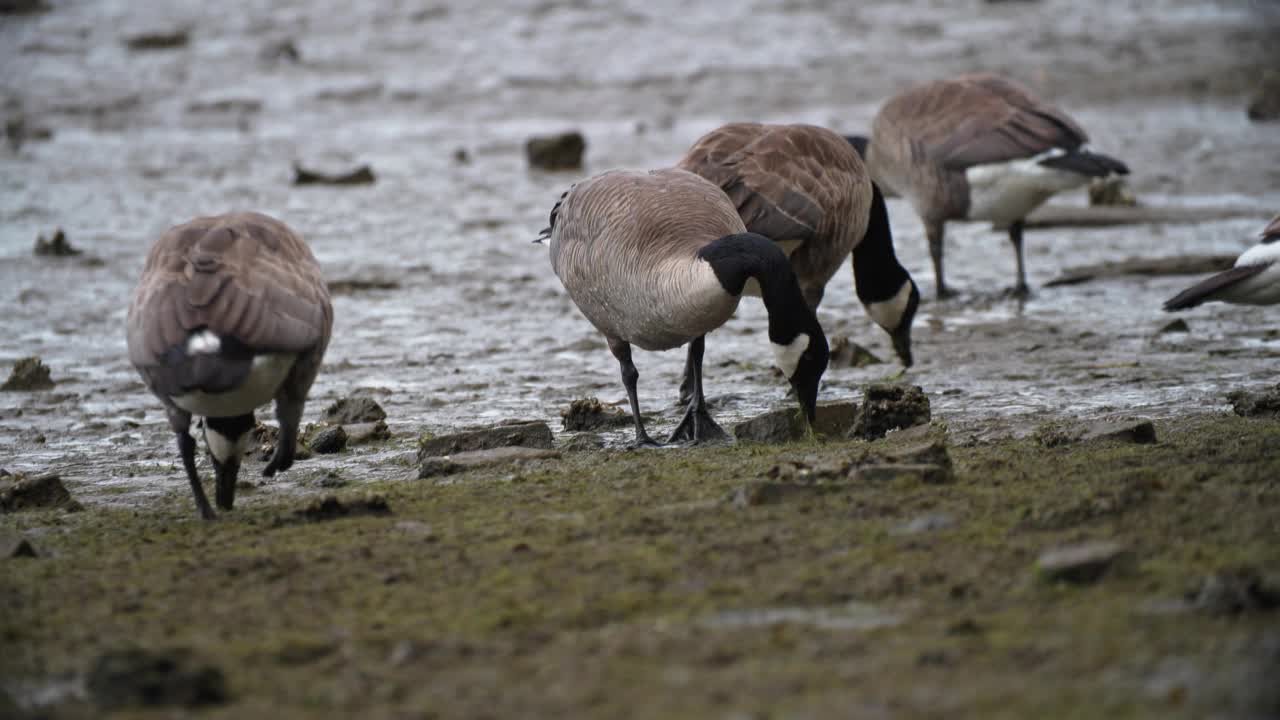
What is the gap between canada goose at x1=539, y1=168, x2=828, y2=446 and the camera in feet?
19.6

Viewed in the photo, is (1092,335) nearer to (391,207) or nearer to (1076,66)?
(391,207)

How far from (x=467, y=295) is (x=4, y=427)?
3781 mm

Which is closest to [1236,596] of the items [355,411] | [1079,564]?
[1079,564]

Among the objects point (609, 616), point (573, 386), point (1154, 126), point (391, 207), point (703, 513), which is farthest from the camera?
point (1154, 126)

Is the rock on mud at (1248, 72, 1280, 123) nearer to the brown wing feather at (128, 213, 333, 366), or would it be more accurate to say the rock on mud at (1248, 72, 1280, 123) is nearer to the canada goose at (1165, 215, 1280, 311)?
the canada goose at (1165, 215, 1280, 311)

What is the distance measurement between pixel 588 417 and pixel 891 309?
A: 2063 millimetres

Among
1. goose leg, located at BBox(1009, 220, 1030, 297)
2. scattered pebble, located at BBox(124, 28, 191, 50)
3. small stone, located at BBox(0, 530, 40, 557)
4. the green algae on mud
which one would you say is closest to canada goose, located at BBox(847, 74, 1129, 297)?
goose leg, located at BBox(1009, 220, 1030, 297)

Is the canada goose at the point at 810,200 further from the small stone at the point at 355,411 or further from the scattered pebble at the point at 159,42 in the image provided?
the scattered pebble at the point at 159,42

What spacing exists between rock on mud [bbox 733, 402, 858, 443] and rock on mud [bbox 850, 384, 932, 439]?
0.14 m

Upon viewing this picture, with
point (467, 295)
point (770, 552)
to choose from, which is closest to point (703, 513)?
point (770, 552)

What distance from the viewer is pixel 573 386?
327 inches

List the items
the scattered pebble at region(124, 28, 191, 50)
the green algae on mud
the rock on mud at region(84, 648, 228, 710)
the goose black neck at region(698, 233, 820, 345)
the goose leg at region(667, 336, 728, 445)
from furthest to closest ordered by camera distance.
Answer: the scattered pebble at region(124, 28, 191, 50)
the goose leg at region(667, 336, 728, 445)
the goose black neck at region(698, 233, 820, 345)
the rock on mud at region(84, 648, 228, 710)
the green algae on mud

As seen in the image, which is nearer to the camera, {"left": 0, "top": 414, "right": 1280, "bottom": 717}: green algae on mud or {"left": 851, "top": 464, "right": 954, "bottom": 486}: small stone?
{"left": 0, "top": 414, "right": 1280, "bottom": 717}: green algae on mud

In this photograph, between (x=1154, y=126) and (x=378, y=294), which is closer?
(x=378, y=294)
